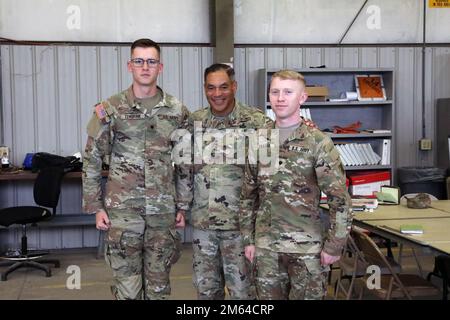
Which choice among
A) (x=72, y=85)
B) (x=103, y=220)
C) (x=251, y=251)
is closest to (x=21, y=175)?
(x=72, y=85)

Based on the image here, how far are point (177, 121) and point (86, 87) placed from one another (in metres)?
4.06

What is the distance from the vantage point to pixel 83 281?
239 inches

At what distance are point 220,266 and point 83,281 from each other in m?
2.80

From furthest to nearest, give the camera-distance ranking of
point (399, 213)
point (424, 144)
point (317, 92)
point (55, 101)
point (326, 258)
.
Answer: point (424, 144), point (317, 92), point (55, 101), point (399, 213), point (326, 258)

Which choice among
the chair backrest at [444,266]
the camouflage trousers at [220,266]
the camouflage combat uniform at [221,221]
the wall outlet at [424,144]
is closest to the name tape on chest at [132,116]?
the camouflage combat uniform at [221,221]

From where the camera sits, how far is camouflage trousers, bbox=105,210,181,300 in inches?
140

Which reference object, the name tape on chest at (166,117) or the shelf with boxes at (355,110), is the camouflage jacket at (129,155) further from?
the shelf with boxes at (355,110)

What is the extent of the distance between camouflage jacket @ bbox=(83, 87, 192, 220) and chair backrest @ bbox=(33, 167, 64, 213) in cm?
298

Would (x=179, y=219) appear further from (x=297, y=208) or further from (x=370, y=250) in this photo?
(x=370, y=250)

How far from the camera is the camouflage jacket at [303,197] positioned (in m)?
3.02

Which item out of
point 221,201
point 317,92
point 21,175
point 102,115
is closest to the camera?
point 102,115

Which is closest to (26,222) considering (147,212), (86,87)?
(86,87)

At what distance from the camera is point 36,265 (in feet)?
20.7
